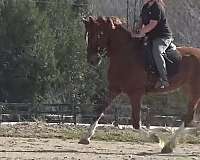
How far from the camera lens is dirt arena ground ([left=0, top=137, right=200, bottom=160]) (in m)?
9.42

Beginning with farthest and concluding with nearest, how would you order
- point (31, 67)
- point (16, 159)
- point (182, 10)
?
point (182, 10)
point (31, 67)
point (16, 159)

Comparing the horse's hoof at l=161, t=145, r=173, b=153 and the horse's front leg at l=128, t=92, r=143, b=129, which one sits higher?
the horse's front leg at l=128, t=92, r=143, b=129

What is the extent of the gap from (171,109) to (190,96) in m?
34.2

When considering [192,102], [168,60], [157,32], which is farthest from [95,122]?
[157,32]

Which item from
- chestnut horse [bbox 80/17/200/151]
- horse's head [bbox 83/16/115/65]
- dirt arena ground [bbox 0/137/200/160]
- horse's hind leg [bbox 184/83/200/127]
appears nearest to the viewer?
dirt arena ground [bbox 0/137/200/160]

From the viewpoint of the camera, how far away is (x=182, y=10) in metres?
86.7

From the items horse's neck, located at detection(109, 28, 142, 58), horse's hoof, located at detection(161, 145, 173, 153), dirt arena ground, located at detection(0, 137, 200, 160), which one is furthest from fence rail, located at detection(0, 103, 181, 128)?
horse's hoof, located at detection(161, 145, 173, 153)

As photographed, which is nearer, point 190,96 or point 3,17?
point 190,96

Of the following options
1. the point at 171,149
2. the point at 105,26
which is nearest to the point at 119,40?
the point at 105,26

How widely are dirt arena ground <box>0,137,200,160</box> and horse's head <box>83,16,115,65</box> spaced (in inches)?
65.8

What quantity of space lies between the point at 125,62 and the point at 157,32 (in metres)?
0.85

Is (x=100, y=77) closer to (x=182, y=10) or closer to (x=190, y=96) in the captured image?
(x=190, y=96)

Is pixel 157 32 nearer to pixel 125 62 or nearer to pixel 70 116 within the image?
pixel 125 62

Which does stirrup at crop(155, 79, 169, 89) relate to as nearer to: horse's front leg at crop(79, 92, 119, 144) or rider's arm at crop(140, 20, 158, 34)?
horse's front leg at crop(79, 92, 119, 144)
